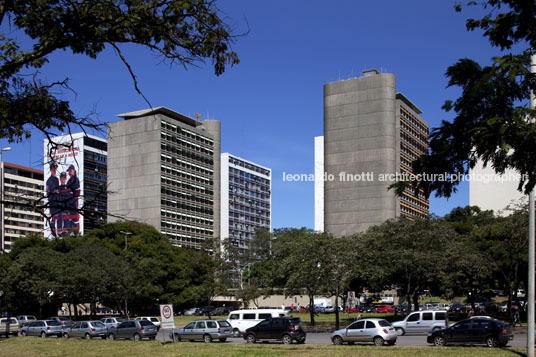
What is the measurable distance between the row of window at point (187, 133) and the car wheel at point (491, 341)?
352 ft

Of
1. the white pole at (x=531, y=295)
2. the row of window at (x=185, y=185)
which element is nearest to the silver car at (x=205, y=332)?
the white pole at (x=531, y=295)

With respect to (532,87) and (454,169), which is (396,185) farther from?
(532,87)

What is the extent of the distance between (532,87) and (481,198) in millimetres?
118802

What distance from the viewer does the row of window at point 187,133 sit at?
440 feet

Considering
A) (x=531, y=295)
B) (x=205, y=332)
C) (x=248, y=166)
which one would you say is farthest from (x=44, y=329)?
(x=248, y=166)

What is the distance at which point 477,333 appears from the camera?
29.2 m

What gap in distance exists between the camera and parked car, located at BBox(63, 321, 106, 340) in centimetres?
4253

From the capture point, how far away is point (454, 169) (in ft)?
32.4

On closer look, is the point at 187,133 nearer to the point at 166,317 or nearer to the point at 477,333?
the point at 166,317

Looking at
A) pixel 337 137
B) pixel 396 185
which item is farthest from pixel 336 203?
pixel 396 185

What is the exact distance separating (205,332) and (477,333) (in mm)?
16322

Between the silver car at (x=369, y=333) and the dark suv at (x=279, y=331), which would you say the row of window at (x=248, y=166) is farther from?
the silver car at (x=369, y=333)

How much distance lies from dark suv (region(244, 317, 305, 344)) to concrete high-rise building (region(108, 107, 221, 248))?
100300 millimetres

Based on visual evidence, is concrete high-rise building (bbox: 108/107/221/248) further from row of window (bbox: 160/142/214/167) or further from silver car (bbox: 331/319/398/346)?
silver car (bbox: 331/319/398/346)
